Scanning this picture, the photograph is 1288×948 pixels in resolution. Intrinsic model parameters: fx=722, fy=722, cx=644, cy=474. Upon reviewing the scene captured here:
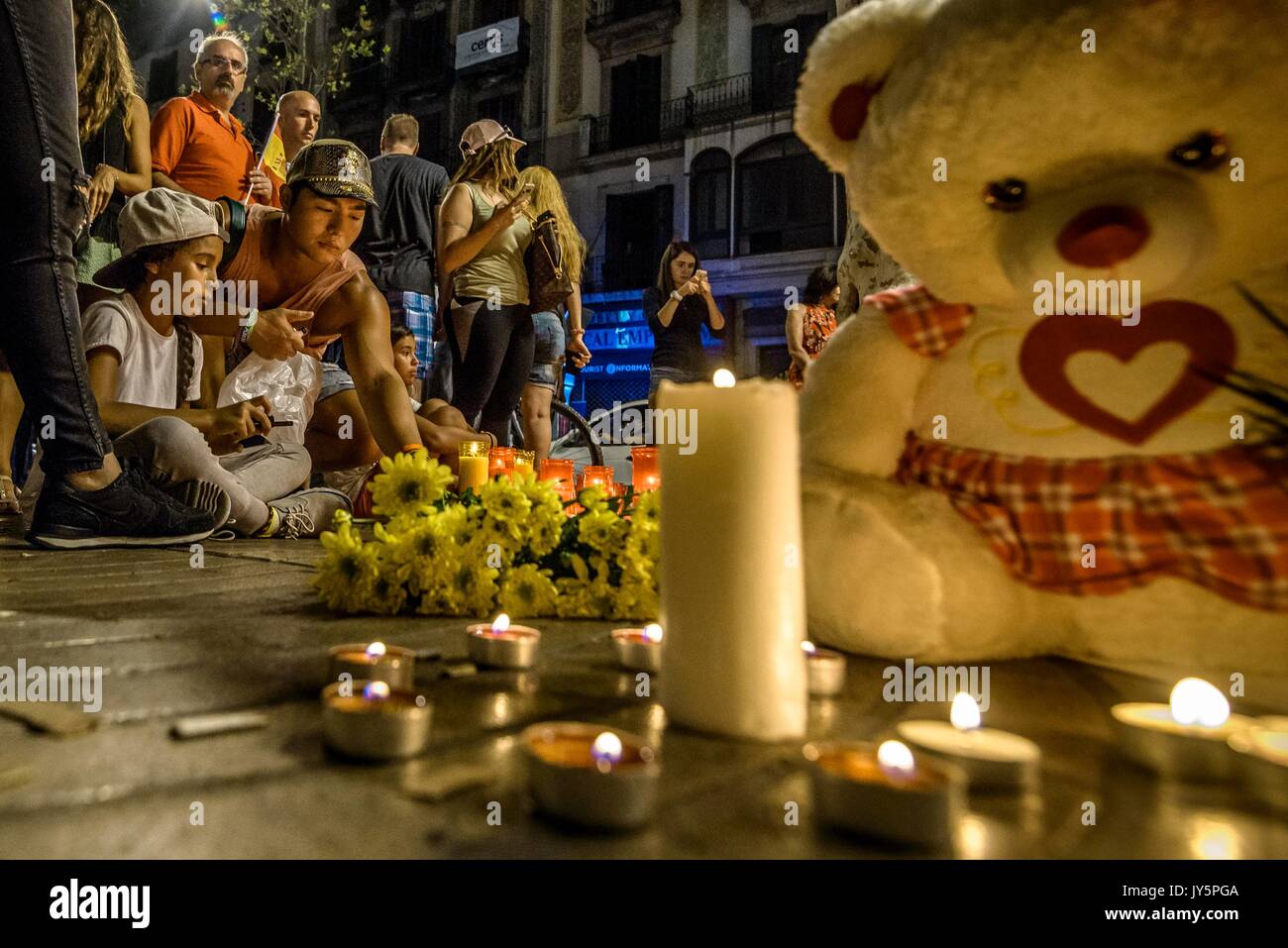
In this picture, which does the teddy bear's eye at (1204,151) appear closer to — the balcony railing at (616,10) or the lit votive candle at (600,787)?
the lit votive candle at (600,787)

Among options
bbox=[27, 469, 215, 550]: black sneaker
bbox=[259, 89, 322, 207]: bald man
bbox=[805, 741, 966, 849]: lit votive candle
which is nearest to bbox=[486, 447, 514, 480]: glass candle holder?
bbox=[27, 469, 215, 550]: black sneaker

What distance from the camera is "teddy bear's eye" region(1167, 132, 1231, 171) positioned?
83 centimetres

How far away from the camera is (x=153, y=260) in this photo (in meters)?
2.64

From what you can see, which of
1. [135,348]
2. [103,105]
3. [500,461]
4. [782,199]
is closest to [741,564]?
[500,461]

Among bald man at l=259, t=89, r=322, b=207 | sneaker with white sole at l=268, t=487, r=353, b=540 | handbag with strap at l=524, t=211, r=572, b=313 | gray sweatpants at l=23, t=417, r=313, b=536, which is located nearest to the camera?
gray sweatpants at l=23, t=417, r=313, b=536

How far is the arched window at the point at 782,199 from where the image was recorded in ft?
38.6

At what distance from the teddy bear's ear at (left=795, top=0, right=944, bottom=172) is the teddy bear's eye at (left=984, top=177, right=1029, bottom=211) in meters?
0.21

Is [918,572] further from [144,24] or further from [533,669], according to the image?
[144,24]

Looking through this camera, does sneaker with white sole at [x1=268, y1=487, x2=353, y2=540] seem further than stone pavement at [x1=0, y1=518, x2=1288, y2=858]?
Yes

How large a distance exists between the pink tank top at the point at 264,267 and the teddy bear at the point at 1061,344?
2.50m

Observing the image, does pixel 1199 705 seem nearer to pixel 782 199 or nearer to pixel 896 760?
pixel 896 760

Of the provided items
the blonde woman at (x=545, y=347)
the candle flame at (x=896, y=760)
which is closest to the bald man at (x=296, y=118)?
the blonde woman at (x=545, y=347)

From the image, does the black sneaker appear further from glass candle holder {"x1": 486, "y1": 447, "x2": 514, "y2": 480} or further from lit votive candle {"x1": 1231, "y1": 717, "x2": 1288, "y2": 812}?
lit votive candle {"x1": 1231, "y1": 717, "x2": 1288, "y2": 812}

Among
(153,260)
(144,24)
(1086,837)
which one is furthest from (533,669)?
(144,24)
